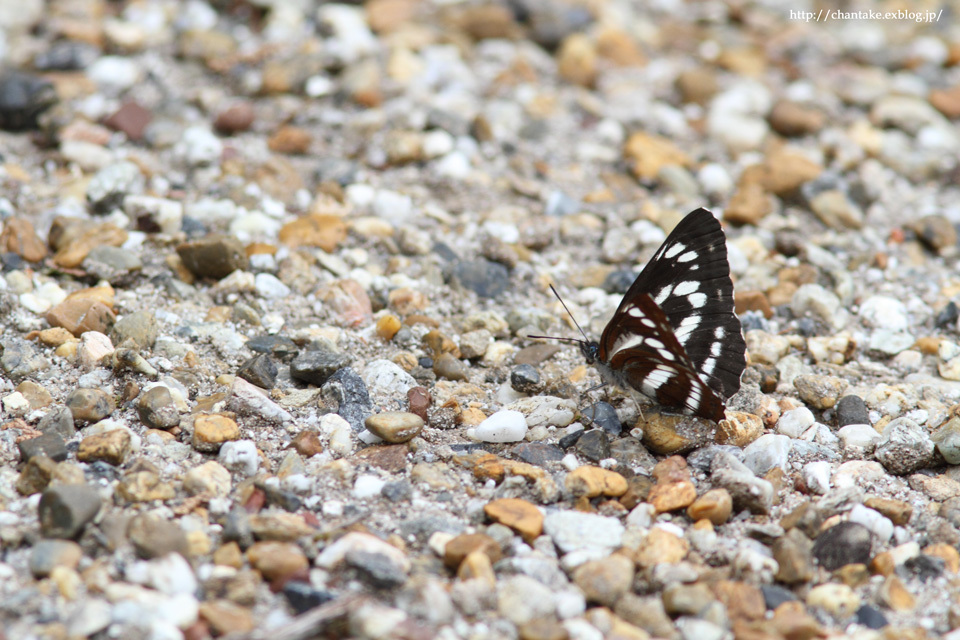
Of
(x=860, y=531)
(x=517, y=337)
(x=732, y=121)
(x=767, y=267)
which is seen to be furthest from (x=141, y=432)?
(x=732, y=121)

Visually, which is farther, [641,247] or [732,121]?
[732,121]

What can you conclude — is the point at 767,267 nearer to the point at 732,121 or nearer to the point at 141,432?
the point at 732,121

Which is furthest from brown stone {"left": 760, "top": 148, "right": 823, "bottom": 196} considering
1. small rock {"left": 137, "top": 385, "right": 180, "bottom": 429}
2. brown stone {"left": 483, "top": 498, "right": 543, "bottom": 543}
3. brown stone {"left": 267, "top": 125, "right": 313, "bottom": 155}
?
small rock {"left": 137, "top": 385, "right": 180, "bottom": 429}

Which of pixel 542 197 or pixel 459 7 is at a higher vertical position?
pixel 459 7

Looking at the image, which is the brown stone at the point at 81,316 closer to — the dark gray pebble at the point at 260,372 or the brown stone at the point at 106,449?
the dark gray pebble at the point at 260,372

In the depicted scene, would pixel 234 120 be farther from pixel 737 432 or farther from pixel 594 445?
pixel 737 432

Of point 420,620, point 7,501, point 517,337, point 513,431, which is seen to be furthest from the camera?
point 517,337

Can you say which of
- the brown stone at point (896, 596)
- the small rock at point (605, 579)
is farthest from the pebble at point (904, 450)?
the small rock at point (605, 579)
